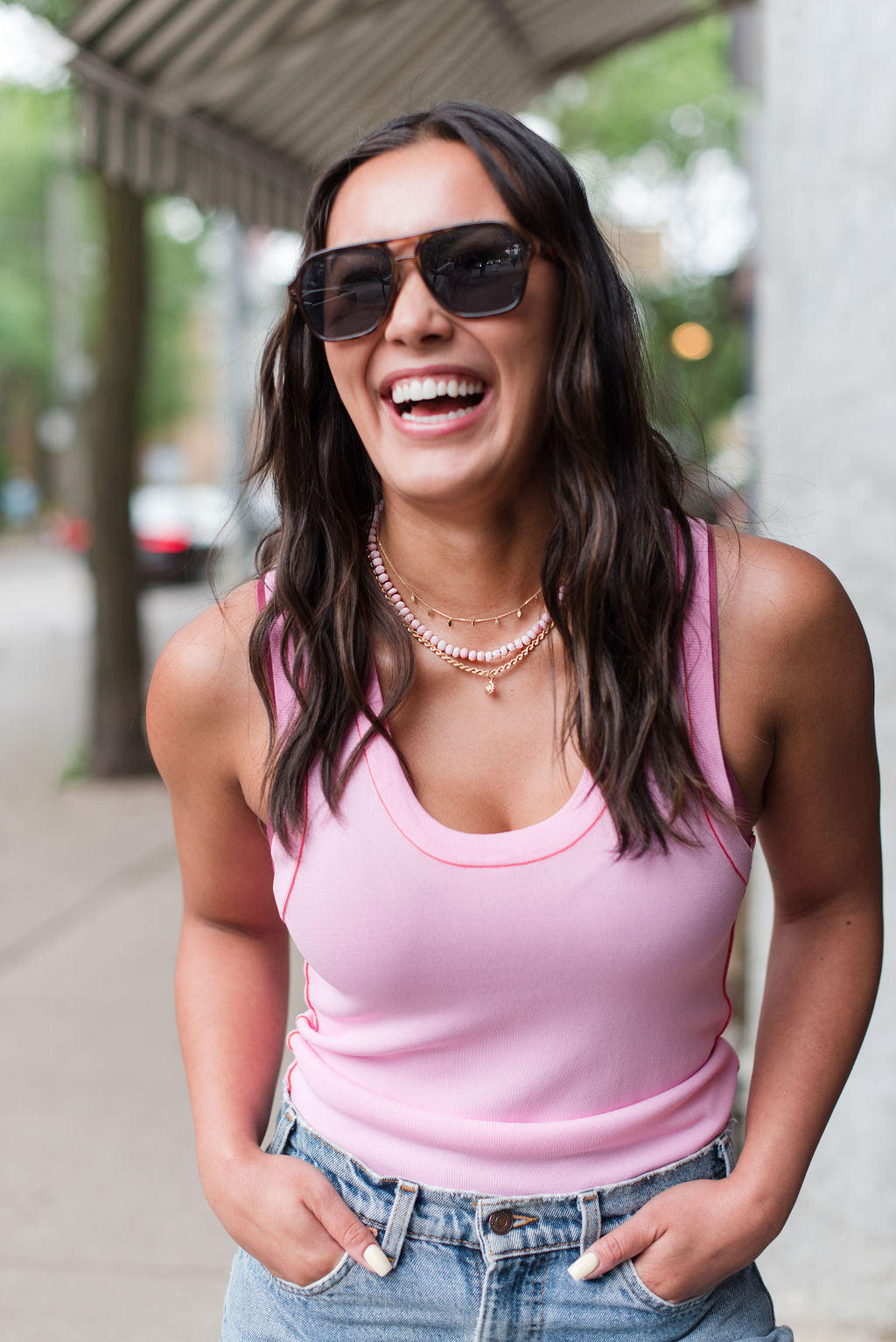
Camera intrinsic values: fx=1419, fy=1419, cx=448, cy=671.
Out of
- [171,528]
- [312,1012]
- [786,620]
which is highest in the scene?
[786,620]

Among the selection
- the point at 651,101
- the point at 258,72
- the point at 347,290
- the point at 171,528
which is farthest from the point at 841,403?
the point at 171,528

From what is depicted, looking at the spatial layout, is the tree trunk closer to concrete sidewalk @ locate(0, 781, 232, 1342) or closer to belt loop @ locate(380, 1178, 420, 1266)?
concrete sidewalk @ locate(0, 781, 232, 1342)

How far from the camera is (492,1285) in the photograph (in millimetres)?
1455

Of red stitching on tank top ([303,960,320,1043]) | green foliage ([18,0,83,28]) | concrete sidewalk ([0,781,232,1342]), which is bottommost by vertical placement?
concrete sidewalk ([0,781,232,1342])

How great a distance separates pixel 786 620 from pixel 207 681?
646mm

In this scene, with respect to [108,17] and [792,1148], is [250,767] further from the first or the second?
[108,17]

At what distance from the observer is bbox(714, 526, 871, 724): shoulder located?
58.3 inches

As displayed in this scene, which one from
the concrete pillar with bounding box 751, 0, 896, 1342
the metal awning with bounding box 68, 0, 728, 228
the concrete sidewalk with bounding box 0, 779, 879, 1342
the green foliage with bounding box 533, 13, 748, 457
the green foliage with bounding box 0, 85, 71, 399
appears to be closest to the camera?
the concrete pillar with bounding box 751, 0, 896, 1342

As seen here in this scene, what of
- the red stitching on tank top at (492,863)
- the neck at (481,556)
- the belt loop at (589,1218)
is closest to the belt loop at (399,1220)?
the belt loop at (589,1218)

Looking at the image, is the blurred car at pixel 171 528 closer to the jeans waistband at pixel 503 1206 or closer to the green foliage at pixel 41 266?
the green foliage at pixel 41 266

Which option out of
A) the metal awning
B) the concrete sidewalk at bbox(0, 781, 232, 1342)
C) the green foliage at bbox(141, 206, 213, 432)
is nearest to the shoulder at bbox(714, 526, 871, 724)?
the concrete sidewalk at bbox(0, 781, 232, 1342)

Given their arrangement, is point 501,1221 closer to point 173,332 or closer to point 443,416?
point 443,416

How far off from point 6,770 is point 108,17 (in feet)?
20.1

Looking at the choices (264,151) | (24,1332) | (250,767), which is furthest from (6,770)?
(250,767)
